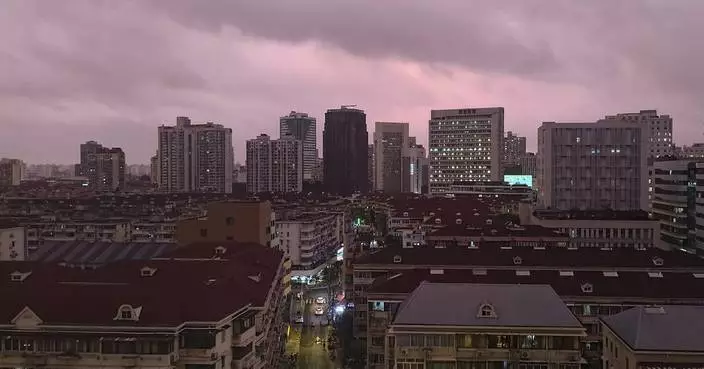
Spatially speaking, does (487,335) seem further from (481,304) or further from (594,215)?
(594,215)

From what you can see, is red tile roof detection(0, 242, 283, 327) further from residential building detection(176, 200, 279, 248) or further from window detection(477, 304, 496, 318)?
residential building detection(176, 200, 279, 248)

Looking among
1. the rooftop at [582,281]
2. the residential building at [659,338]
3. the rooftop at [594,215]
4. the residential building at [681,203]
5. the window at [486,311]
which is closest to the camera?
the residential building at [659,338]

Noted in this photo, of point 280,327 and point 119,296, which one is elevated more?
point 119,296

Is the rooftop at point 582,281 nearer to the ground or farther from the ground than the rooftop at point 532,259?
nearer to the ground

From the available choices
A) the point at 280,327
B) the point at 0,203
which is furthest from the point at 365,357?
the point at 0,203

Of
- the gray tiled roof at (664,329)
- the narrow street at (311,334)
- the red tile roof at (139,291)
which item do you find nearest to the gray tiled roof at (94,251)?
the narrow street at (311,334)

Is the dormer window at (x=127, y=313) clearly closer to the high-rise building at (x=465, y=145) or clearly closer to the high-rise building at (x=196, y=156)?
the high-rise building at (x=465, y=145)

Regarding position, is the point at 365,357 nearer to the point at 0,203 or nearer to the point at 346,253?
the point at 346,253
